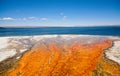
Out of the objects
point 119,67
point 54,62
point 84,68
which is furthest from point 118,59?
point 54,62

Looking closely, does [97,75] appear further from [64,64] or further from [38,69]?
[38,69]

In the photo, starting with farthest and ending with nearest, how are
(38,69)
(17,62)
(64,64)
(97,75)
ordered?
(17,62)
(64,64)
(38,69)
(97,75)

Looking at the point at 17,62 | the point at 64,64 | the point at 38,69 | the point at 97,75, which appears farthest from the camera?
the point at 17,62

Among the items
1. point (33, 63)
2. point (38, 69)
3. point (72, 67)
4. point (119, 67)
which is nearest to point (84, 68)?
point (72, 67)

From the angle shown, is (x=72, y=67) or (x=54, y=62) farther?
(x=54, y=62)

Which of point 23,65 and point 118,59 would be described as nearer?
point 23,65

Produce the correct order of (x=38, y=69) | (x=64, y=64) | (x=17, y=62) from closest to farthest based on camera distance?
(x=38, y=69) < (x=64, y=64) < (x=17, y=62)

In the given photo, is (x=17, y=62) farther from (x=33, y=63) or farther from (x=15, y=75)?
(x=15, y=75)

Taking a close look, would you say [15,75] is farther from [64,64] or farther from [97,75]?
[97,75]
